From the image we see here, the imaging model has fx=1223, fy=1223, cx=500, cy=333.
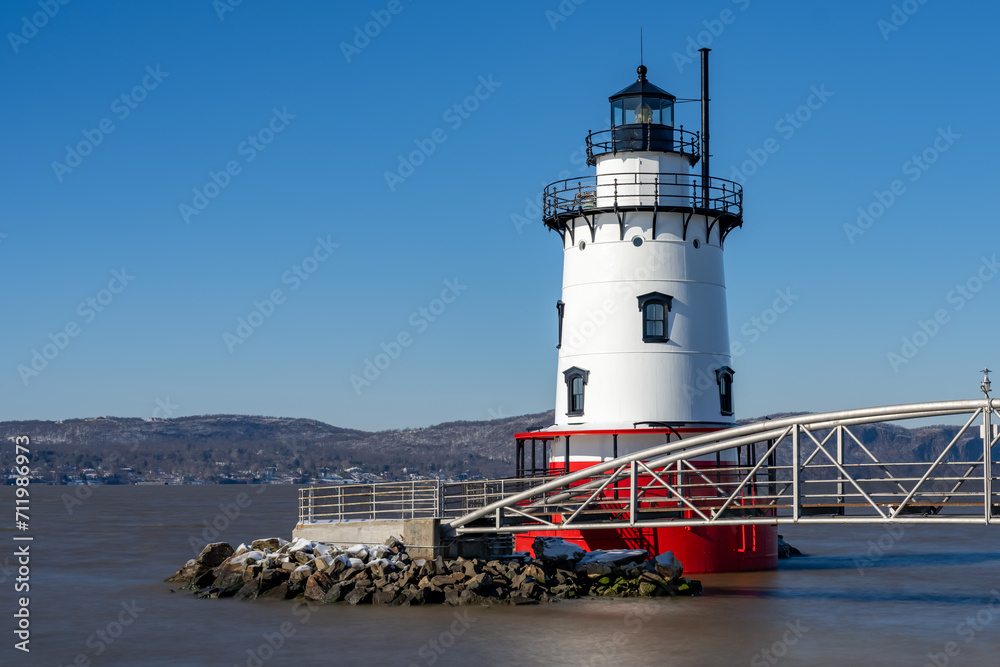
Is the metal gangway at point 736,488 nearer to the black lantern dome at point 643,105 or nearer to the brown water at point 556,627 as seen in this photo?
the brown water at point 556,627

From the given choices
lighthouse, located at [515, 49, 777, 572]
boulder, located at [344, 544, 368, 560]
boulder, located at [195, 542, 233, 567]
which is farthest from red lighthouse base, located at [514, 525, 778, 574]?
boulder, located at [195, 542, 233, 567]

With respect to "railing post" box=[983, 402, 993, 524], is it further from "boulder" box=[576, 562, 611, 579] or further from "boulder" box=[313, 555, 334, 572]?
"boulder" box=[313, 555, 334, 572]

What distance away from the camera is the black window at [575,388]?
3319 centimetres

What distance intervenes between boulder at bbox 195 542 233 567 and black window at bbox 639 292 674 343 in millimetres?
12069

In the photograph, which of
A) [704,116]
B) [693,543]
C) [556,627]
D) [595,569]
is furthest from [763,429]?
[704,116]

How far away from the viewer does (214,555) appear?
29469 millimetres

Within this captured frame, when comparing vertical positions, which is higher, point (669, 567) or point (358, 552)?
point (358, 552)

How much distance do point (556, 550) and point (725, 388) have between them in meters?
7.72

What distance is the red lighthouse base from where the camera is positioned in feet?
99.9

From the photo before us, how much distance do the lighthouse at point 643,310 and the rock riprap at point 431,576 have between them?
11.2 ft

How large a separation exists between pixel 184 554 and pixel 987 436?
2856 cm

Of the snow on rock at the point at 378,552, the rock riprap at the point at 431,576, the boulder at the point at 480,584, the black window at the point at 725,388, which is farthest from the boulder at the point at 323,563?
the black window at the point at 725,388

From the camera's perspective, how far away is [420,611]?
24812mm

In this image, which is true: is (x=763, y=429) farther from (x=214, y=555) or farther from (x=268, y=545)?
(x=214, y=555)
